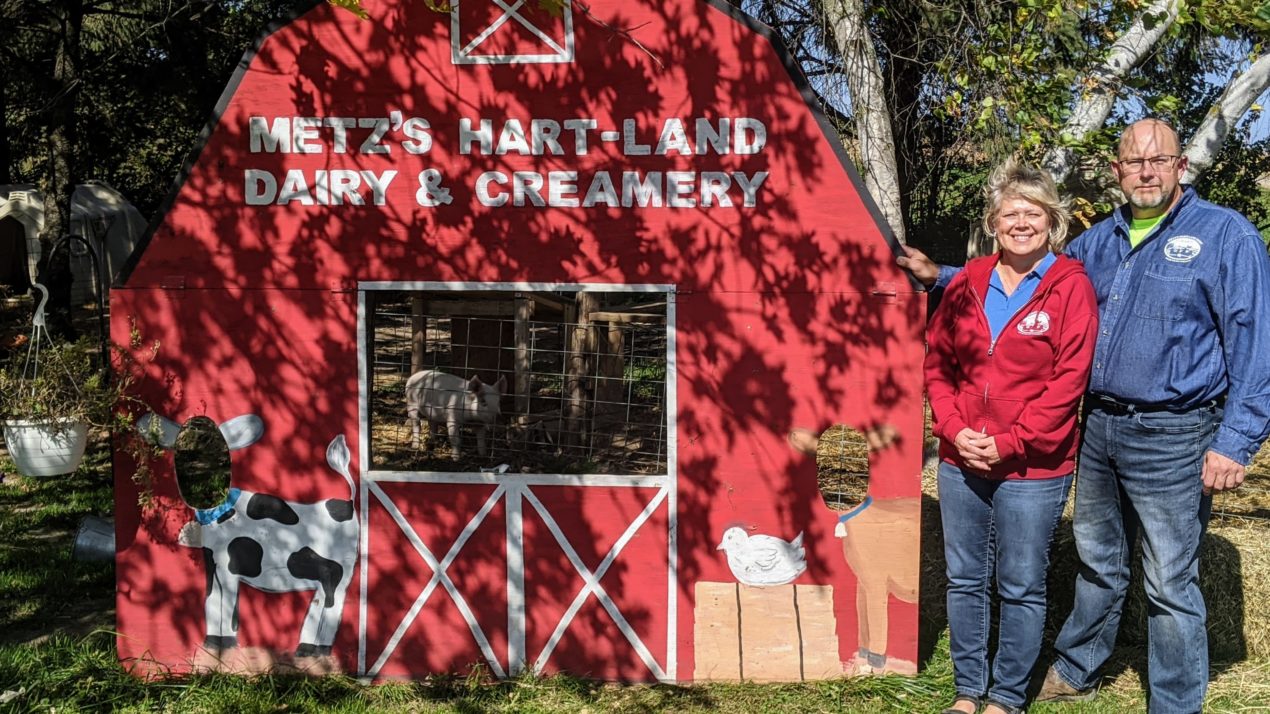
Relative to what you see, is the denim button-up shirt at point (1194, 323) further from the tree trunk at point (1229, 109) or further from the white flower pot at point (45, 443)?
the white flower pot at point (45, 443)

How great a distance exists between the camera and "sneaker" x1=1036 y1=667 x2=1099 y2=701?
4195mm

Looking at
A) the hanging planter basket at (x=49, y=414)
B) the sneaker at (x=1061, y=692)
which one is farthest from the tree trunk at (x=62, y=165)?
the sneaker at (x=1061, y=692)

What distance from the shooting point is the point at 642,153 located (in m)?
4.16

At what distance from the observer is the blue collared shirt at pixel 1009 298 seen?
3658 mm

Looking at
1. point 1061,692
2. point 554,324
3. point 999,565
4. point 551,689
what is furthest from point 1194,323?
point 551,689

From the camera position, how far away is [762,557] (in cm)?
425

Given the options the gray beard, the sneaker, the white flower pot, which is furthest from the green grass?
the gray beard

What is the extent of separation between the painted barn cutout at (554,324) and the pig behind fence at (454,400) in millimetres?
2646

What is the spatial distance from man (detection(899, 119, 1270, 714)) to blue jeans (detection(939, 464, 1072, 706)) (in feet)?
1.02

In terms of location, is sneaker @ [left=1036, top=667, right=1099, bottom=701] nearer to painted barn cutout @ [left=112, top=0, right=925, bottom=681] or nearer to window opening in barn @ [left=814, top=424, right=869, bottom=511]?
painted barn cutout @ [left=112, top=0, right=925, bottom=681]

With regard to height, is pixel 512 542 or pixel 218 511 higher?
pixel 218 511

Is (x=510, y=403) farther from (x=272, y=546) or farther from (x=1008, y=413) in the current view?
(x=1008, y=413)

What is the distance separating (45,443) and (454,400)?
9.62 feet

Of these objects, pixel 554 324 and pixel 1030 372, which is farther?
pixel 554 324
